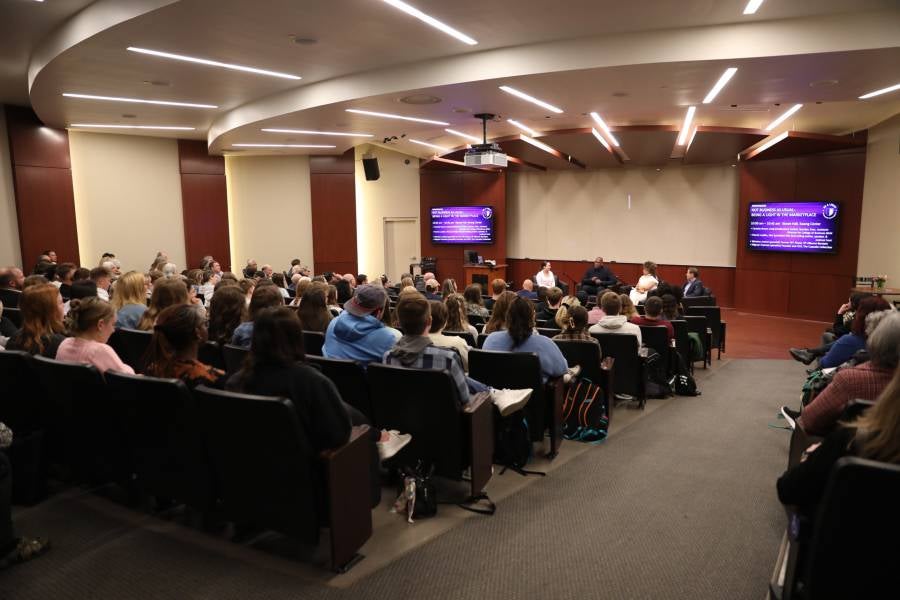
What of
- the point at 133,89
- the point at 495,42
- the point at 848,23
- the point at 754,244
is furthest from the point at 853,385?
the point at 754,244

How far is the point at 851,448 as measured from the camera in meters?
1.73

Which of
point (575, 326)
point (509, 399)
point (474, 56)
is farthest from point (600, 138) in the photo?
point (509, 399)

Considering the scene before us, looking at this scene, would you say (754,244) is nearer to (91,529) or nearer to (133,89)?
(133,89)

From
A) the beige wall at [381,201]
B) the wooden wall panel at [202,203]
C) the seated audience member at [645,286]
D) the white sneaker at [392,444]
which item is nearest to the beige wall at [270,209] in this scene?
the wooden wall panel at [202,203]

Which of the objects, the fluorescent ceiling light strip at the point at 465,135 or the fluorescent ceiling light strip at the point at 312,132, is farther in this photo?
the fluorescent ceiling light strip at the point at 465,135

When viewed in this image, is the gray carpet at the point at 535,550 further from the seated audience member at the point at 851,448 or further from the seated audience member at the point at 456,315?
the seated audience member at the point at 456,315

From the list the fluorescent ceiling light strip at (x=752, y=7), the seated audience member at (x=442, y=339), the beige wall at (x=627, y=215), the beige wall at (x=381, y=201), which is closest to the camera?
the seated audience member at (x=442, y=339)

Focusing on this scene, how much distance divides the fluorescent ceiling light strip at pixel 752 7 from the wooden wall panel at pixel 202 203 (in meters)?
10.5

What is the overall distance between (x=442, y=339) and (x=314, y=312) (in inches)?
58.4

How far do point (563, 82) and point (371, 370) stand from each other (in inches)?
181

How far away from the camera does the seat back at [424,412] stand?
2.89 metres

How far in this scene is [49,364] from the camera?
283 centimetres

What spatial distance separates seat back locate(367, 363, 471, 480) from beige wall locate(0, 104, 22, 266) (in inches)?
367

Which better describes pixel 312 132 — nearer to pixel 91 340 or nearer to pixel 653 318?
pixel 653 318
